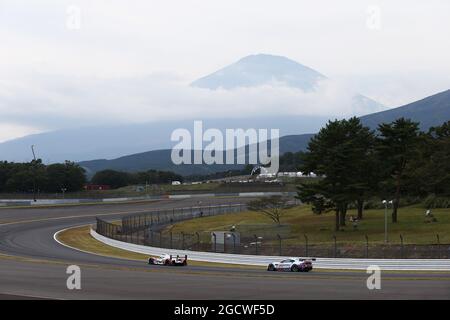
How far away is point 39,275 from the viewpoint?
34.2m

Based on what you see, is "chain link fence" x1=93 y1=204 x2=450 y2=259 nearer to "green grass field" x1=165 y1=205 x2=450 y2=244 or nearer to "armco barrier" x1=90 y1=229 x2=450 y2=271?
"green grass field" x1=165 y1=205 x2=450 y2=244

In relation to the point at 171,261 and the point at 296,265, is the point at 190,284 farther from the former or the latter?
the point at 171,261

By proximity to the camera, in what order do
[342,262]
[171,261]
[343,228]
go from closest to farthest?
[342,262], [171,261], [343,228]

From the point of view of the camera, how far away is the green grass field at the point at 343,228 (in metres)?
58.5

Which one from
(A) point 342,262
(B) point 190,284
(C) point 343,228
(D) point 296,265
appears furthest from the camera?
(C) point 343,228

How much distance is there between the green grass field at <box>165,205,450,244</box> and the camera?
5850 centimetres

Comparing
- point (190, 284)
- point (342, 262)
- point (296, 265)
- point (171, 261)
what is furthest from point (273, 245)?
point (190, 284)

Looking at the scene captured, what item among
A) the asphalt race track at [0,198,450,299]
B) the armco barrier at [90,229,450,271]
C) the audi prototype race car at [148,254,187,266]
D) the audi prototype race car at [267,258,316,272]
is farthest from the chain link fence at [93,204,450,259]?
the asphalt race track at [0,198,450,299]

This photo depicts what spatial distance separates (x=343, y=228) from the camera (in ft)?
222

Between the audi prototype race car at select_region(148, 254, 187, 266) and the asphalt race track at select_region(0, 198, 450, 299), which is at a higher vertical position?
the asphalt race track at select_region(0, 198, 450, 299)

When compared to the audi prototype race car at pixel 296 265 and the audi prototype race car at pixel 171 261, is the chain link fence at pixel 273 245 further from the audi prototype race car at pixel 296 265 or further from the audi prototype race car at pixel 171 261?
the audi prototype race car at pixel 171 261

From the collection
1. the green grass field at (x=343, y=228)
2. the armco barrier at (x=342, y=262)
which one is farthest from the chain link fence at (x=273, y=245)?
the armco barrier at (x=342, y=262)

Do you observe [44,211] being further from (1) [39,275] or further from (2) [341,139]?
(1) [39,275]
